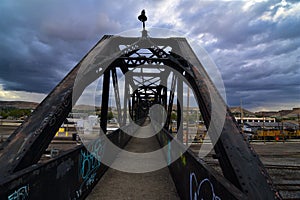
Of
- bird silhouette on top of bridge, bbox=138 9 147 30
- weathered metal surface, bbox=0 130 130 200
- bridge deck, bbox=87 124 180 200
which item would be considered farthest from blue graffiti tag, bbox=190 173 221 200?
bird silhouette on top of bridge, bbox=138 9 147 30

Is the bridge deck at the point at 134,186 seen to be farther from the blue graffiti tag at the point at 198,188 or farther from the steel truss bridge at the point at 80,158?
the blue graffiti tag at the point at 198,188

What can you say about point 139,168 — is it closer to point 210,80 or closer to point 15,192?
point 210,80

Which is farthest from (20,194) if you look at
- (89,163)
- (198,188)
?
(89,163)

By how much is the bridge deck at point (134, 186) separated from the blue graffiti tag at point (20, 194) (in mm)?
2514

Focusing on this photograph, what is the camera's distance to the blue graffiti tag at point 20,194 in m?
2.10

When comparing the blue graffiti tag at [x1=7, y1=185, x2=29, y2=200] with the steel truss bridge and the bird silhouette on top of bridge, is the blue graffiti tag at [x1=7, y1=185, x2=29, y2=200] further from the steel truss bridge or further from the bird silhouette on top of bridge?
the bird silhouette on top of bridge

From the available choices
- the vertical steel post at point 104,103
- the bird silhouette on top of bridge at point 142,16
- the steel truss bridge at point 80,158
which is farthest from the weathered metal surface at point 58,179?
the bird silhouette on top of bridge at point 142,16

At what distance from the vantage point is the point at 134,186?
5352 millimetres

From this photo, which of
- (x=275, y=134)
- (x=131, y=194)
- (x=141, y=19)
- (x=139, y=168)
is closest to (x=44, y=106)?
(x=131, y=194)

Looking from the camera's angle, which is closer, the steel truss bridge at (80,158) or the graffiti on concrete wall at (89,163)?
the steel truss bridge at (80,158)

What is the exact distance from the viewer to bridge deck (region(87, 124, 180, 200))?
4.74 m

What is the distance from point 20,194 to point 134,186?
142 inches

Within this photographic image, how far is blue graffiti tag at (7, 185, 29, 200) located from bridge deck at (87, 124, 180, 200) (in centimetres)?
251

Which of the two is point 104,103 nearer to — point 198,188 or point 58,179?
point 58,179
